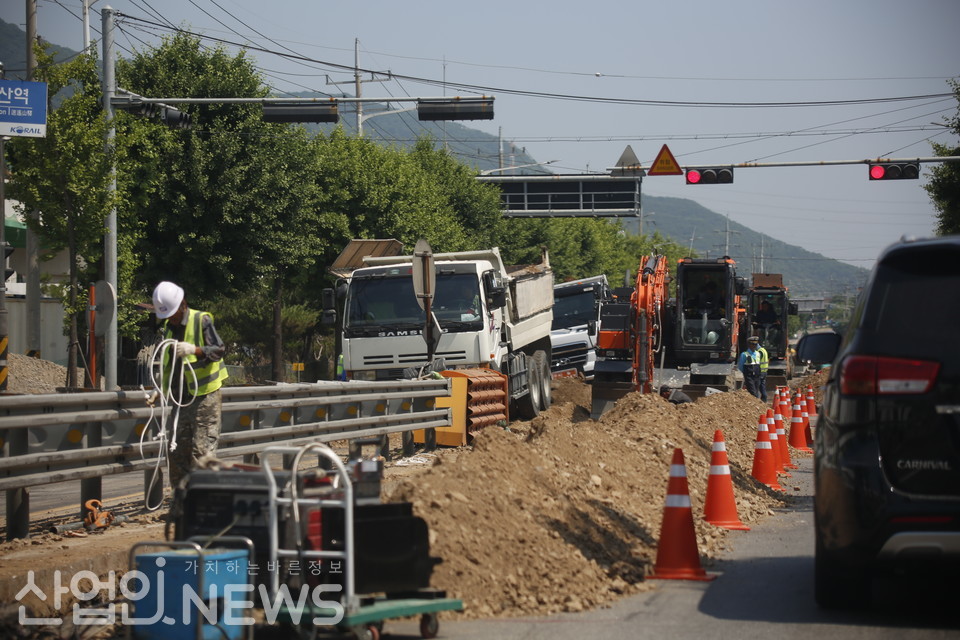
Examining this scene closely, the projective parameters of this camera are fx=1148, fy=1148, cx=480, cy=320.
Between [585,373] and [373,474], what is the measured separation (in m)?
28.5

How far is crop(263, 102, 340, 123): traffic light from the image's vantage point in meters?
22.0

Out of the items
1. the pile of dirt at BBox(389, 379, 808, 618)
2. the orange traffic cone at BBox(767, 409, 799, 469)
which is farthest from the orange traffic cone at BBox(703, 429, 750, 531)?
the orange traffic cone at BBox(767, 409, 799, 469)

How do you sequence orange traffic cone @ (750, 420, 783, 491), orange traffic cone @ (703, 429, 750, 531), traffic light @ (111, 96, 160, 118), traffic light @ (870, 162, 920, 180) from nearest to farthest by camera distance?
1. orange traffic cone @ (703, 429, 750, 531)
2. orange traffic cone @ (750, 420, 783, 491)
3. traffic light @ (111, 96, 160, 118)
4. traffic light @ (870, 162, 920, 180)

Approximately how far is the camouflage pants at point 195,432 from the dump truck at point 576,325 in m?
24.9

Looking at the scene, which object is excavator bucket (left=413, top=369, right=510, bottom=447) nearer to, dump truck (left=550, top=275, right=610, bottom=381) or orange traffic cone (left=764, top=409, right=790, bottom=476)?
orange traffic cone (left=764, top=409, right=790, bottom=476)

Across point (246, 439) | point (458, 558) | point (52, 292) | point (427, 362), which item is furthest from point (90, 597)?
point (52, 292)

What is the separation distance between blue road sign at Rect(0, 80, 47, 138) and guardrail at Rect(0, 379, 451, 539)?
905cm

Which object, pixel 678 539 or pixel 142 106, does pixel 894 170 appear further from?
pixel 678 539

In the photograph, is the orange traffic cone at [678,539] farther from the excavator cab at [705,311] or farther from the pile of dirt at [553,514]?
the excavator cab at [705,311]

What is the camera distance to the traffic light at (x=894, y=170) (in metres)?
29.7

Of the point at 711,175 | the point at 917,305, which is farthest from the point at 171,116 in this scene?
the point at 917,305

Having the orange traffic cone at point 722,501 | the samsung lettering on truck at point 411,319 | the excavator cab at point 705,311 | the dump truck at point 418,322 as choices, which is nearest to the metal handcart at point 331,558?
the orange traffic cone at point 722,501

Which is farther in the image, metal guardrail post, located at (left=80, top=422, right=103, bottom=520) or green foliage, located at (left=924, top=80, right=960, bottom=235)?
green foliage, located at (left=924, top=80, right=960, bottom=235)

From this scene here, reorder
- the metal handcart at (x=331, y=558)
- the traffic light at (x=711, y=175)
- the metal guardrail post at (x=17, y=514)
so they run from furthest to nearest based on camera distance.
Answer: the traffic light at (x=711, y=175)
the metal guardrail post at (x=17, y=514)
the metal handcart at (x=331, y=558)
